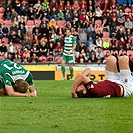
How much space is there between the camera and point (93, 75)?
92.8 feet

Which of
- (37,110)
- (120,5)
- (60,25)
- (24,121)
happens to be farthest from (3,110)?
(120,5)

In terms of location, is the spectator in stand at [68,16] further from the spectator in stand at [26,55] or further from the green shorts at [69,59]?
the green shorts at [69,59]

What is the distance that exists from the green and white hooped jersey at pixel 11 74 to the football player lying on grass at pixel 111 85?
108 cm

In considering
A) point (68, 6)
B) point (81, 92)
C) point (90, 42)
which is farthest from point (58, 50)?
point (81, 92)

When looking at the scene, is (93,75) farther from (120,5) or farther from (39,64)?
(120,5)

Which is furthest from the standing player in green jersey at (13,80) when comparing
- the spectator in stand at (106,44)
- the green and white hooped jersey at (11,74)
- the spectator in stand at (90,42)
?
the spectator in stand at (106,44)

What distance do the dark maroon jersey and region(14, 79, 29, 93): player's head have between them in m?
1.23

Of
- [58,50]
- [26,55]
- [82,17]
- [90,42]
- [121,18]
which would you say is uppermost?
[82,17]

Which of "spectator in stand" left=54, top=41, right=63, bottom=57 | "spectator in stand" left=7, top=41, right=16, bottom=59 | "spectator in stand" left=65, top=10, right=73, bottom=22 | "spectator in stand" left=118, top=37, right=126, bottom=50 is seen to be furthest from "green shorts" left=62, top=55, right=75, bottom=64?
"spectator in stand" left=65, top=10, right=73, bottom=22

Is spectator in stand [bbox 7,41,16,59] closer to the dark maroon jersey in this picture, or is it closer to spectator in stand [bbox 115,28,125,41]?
spectator in stand [bbox 115,28,125,41]

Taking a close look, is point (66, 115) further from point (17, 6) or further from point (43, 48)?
point (17, 6)

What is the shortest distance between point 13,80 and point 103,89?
73.5 inches

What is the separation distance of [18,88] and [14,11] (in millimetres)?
21418

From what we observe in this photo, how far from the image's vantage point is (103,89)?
45.1ft
